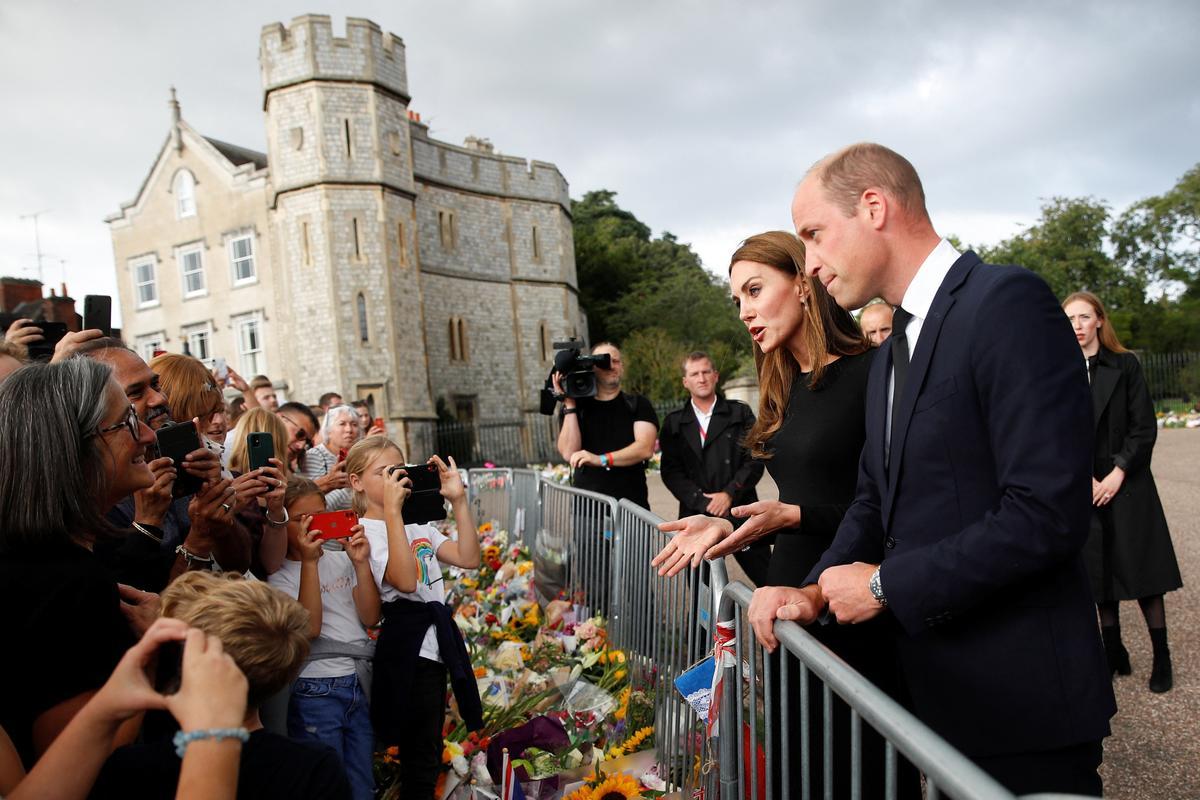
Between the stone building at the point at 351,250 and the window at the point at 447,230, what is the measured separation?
0.07 m

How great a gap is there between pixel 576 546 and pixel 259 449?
2831mm

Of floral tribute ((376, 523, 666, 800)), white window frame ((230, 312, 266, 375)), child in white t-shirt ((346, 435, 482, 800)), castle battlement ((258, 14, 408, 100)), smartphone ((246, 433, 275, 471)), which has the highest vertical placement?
castle battlement ((258, 14, 408, 100))

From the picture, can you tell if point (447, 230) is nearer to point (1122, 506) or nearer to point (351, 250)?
point (351, 250)

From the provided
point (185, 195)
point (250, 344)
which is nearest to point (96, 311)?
point (250, 344)

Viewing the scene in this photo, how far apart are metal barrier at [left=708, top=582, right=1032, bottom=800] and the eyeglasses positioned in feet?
5.38

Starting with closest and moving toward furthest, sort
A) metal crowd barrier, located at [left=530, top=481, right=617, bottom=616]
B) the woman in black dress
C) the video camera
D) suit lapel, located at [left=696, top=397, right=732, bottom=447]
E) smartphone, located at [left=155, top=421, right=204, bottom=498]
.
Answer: the woman in black dress
smartphone, located at [left=155, top=421, right=204, bottom=498]
metal crowd barrier, located at [left=530, top=481, right=617, bottom=616]
suit lapel, located at [left=696, top=397, right=732, bottom=447]
the video camera

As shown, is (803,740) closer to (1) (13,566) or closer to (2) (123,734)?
(2) (123,734)

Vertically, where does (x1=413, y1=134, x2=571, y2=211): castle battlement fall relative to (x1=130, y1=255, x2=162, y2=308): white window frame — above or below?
above

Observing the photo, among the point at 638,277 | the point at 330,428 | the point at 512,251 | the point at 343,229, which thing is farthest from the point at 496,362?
the point at 330,428

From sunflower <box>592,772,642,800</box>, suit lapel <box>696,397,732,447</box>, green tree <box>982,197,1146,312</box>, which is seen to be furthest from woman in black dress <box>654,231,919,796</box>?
green tree <box>982,197,1146,312</box>

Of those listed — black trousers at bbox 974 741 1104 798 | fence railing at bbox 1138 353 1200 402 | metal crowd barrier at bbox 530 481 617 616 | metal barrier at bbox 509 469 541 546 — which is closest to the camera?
black trousers at bbox 974 741 1104 798

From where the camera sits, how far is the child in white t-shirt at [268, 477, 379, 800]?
123 inches

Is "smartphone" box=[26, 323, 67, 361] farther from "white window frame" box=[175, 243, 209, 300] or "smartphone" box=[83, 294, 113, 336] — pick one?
"white window frame" box=[175, 243, 209, 300]

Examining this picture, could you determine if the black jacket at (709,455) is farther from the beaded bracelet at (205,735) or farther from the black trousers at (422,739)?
the beaded bracelet at (205,735)
